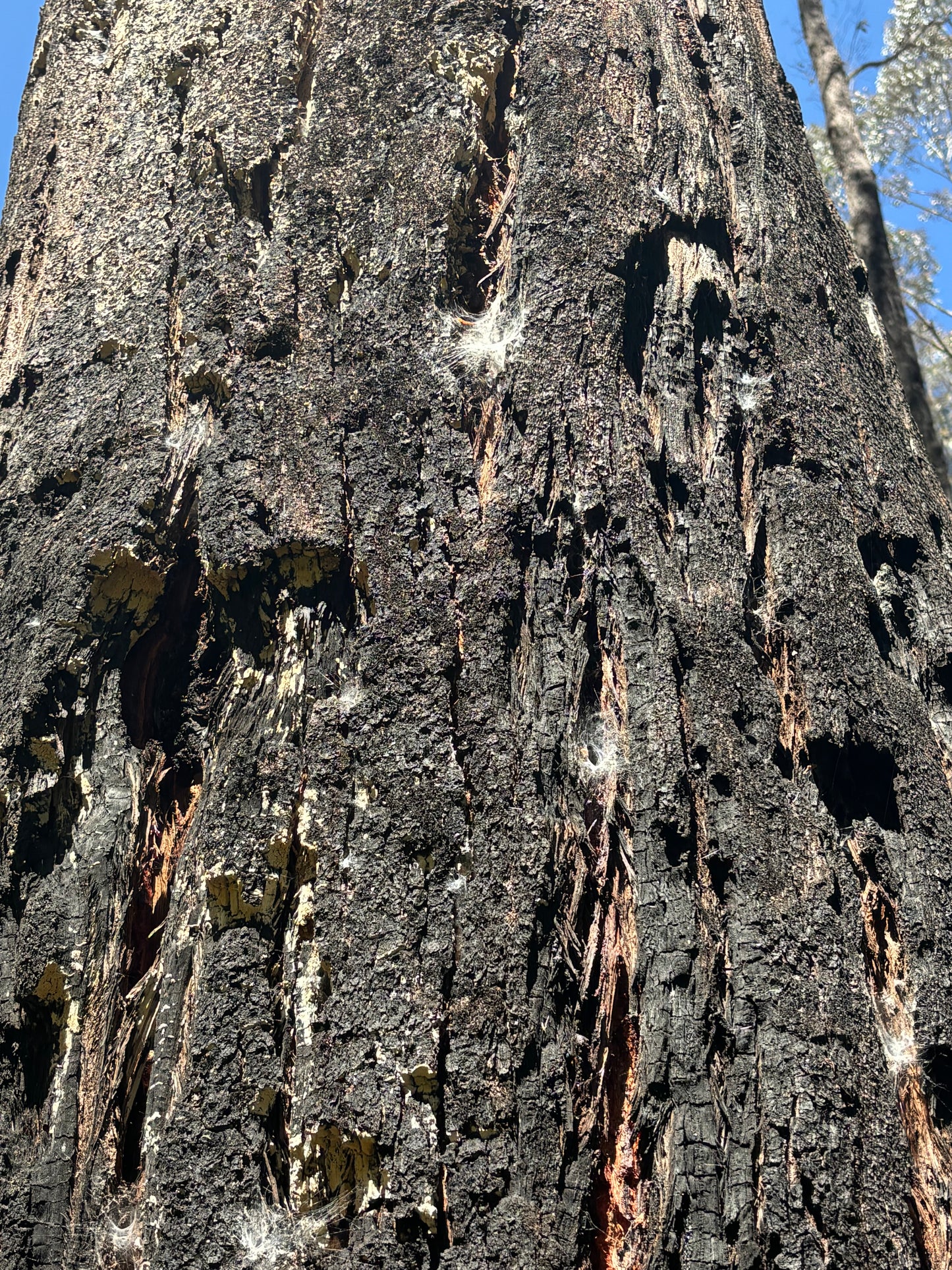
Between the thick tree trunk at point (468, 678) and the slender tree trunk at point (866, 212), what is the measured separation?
12.1ft

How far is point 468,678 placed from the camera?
1.55m

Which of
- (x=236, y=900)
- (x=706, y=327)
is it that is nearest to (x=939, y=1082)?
(x=236, y=900)

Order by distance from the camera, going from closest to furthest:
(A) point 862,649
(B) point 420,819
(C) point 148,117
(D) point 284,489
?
1. (B) point 420,819
2. (A) point 862,649
3. (D) point 284,489
4. (C) point 148,117

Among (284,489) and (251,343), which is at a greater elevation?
(251,343)

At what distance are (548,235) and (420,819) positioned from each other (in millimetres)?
1055

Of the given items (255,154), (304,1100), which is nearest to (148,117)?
(255,154)

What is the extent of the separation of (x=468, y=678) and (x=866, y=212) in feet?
19.2

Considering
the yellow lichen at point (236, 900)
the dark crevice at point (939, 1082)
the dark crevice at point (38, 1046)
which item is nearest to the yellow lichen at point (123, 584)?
the yellow lichen at point (236, 900)

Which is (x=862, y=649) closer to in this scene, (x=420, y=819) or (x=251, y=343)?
(x=420, y=819)

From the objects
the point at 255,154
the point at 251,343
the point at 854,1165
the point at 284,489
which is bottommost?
the point at 854,1165

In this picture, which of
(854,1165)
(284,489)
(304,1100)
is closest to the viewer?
(854,1165)

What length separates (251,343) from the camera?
1896 mm

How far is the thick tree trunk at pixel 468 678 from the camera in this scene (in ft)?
4.27

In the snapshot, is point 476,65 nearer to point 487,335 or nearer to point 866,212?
point 487,335
